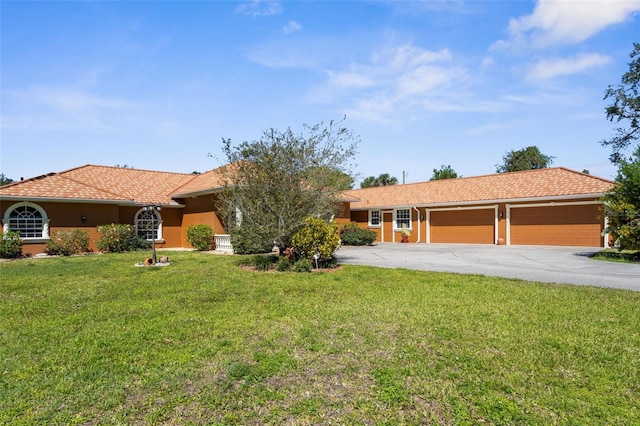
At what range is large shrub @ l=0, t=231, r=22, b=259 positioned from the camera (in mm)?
15938

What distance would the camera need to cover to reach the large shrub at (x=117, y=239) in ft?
60.2

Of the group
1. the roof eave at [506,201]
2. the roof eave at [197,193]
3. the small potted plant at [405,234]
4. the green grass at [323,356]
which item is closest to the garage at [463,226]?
the roof eave at [506,201]

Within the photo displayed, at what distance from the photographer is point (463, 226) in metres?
24.3

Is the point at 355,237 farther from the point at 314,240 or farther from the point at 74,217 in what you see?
the point at 74,217

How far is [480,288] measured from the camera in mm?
8516

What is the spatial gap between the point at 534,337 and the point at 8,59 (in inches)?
597

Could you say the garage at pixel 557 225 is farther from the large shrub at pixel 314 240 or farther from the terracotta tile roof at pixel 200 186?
the terracotta tile roof at pixel 200 186

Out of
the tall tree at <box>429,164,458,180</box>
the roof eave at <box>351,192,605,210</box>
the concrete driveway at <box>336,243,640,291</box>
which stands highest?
the tall tree at <box>429,164,458,180</box>

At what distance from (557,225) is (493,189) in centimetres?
431

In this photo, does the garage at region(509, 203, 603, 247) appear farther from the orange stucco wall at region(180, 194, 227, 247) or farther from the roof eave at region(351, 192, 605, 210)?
the orange stucco wall at region(180, 194, 227, 247)

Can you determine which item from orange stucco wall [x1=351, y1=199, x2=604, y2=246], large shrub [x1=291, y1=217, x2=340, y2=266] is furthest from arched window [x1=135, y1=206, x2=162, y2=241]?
orange stucco wall [x1=351, y1=199, x2=604, y2=246]

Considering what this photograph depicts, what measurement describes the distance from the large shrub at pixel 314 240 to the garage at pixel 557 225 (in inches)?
580

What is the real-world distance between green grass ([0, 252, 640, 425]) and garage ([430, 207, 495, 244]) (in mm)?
15590

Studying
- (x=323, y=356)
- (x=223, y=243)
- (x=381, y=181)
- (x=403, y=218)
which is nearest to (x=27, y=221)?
(x=223, y=243)
